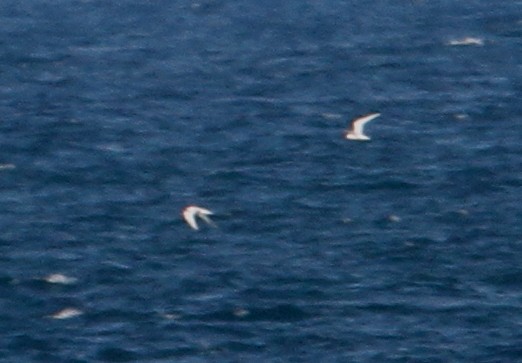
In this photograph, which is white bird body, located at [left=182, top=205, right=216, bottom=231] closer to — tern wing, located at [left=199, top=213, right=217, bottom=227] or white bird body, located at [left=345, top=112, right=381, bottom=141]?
tern wing, located at [left=199, top=213, right=217, bottom=227]

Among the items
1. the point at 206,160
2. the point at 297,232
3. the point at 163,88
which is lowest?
the point at 297,232

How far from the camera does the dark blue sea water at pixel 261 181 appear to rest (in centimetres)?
12812

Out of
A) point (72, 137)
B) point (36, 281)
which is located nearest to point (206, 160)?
point (72, 137)

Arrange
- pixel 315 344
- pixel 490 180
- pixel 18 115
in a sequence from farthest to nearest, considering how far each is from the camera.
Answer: pixel 18 115
pixel 490 180
pixel 315 344

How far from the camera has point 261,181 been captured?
148 m

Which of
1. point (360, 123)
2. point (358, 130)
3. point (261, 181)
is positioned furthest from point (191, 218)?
point (360, 123)

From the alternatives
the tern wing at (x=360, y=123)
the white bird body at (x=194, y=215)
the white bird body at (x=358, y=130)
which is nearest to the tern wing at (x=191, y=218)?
the white bird body at (x=194, y=215)

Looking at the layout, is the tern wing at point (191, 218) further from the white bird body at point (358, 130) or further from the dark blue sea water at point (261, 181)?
the white bird body at point (358, 130)

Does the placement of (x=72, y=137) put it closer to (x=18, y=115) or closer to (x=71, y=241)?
(x=18, y=115)

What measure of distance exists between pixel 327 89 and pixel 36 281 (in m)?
41.6

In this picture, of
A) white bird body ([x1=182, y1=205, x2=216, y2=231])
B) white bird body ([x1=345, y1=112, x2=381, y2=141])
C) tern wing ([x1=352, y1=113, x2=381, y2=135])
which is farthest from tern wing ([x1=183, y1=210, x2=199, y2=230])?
tern wing ([x1=352, y1=113, x2=381, y2=135])

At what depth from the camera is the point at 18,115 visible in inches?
6368

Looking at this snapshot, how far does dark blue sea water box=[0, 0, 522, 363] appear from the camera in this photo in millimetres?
128125

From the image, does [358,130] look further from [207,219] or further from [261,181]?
[207,219]
